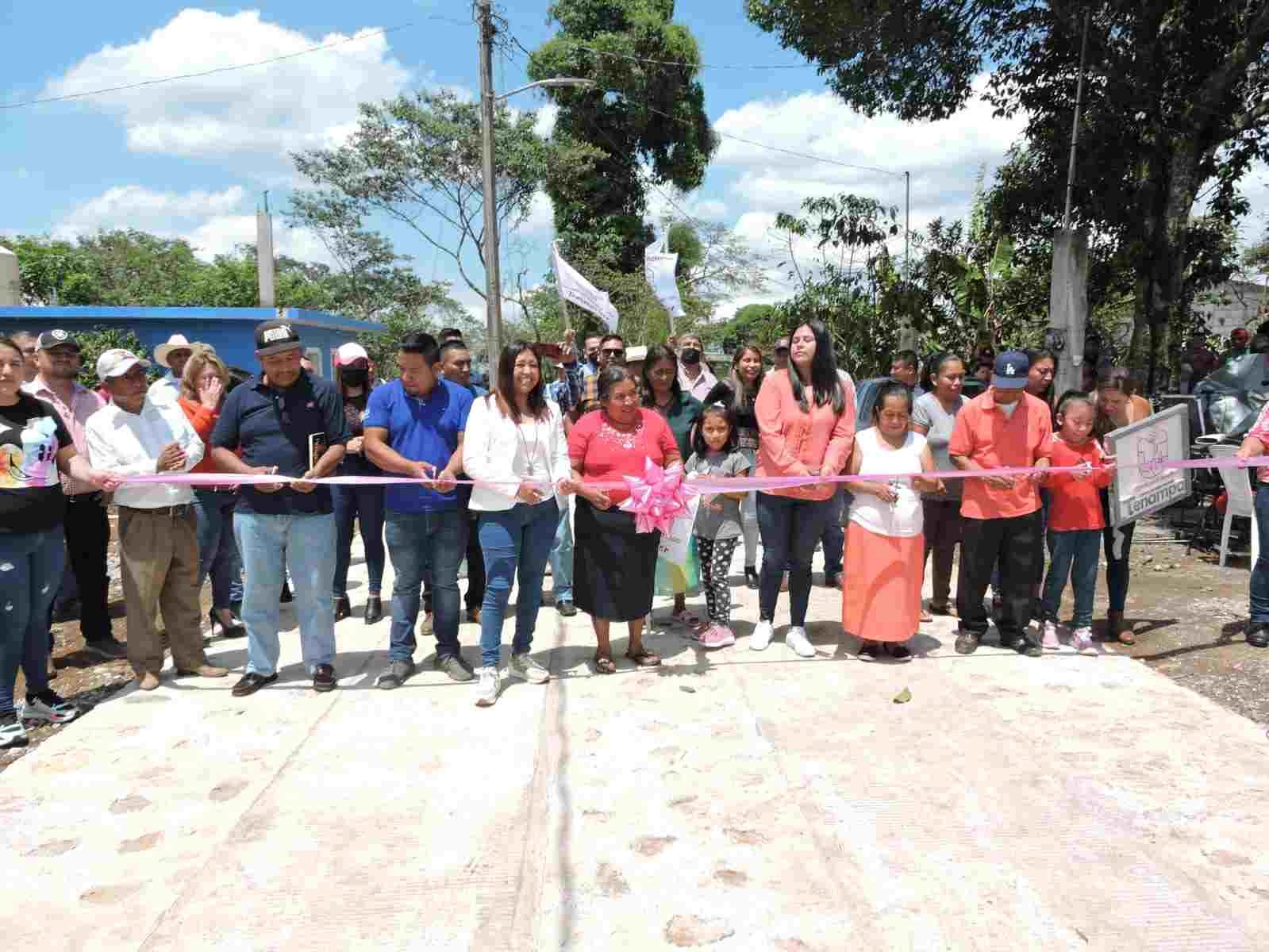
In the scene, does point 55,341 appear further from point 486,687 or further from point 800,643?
point 800,643

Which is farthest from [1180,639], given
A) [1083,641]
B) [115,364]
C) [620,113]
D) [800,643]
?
[620,113]

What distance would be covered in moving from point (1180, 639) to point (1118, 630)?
0.38 m

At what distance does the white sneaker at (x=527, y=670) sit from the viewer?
4898 mm

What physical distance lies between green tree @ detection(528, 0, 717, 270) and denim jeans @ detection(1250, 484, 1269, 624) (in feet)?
78.9

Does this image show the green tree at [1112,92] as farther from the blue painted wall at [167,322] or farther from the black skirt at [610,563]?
the blue painted wall at [167,322]

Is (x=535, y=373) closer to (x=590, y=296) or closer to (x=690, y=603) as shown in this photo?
(x=690, y=603)

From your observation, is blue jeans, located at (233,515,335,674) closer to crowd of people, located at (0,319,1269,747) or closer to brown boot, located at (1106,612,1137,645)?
crowd of people, located at (0,319,1269,747)

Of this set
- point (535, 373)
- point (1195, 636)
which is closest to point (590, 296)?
point (535, 373)

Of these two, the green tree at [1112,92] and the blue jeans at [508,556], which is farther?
→ the green tree at [1112,92]

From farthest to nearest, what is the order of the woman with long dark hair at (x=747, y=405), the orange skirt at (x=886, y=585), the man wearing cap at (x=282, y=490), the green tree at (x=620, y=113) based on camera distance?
the green tree at (x=620, y=113), the woman with long dark hair at (x=747, y=405), the orange skirt at (x=886, y=585), the man wearing cap at (x=282, y=490)

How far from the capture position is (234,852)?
3234mm

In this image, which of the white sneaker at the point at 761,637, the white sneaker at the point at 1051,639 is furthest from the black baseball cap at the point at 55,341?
the white sneaker at the point at 1051,639

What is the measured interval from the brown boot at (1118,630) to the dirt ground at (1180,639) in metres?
0.06

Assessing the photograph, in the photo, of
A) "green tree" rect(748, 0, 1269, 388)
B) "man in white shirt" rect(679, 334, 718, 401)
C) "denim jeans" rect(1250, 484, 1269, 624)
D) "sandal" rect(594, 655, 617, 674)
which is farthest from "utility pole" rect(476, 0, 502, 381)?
"denim jeans" rect(1250, 484, 1269, 624)
